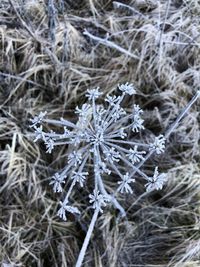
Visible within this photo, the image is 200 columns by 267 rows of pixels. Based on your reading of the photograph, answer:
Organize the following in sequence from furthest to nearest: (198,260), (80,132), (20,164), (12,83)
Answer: (12,83) < (20,164) < (198,260) < (80,132)

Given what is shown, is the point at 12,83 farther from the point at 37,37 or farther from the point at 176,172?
the point at 176,172

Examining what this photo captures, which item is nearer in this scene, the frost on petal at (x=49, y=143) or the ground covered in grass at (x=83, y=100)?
the frost on petal at (x=49, y=143)

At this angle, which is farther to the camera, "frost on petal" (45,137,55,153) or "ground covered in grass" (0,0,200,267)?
"ground covered in grass" (0,0,200,267)

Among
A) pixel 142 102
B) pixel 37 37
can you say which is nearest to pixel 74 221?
pixel 142 102

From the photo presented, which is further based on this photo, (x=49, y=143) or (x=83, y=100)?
(x=83, y=100)

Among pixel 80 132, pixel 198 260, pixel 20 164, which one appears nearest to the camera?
pixel 80 132

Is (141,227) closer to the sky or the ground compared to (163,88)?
closer to the ground

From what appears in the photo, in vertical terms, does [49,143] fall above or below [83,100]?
above

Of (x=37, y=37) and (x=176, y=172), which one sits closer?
(x=176, y=172)
